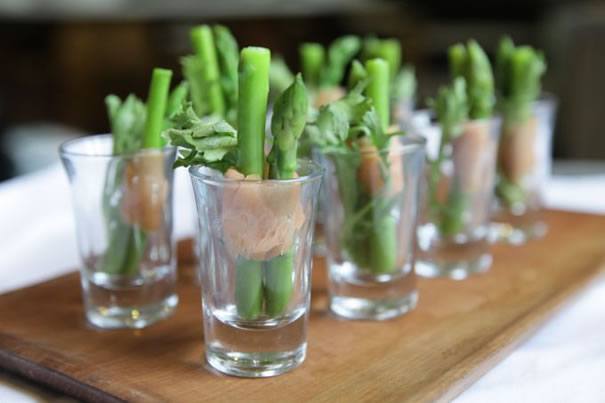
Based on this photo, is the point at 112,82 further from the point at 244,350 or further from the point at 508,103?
the point at 244,350

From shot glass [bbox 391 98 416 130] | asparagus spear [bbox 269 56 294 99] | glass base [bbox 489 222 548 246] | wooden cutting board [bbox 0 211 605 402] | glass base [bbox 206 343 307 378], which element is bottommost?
glass base [bbox 489 222 548 246]

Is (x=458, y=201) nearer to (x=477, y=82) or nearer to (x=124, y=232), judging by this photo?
(x=477, y=82)

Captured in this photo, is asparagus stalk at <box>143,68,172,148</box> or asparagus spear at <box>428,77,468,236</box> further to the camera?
asparagus spear at <box>428,77,468,236</box>

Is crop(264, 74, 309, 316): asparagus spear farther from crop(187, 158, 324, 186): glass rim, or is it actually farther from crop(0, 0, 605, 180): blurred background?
crop(0, 0, 605, 180): blurred background

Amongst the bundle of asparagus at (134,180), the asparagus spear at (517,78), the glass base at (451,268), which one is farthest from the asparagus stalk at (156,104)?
the asparagus spear at (517,78)

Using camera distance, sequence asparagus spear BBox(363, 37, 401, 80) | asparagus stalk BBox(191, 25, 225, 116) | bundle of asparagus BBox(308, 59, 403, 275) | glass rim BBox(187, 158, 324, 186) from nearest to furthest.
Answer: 1. glass rim BBox(187, 158, 324, 186)
2. bundle of asparagus BBox(308, 59, 403, 275)
3. asparagus stalk BBox(191, 25, 225, 116)
4. asparagus spear BBox(363, 37, 401, 80)

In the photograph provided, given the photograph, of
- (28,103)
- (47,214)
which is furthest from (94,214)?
(28,103)

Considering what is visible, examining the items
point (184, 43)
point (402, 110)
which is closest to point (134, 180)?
point (402, 110)

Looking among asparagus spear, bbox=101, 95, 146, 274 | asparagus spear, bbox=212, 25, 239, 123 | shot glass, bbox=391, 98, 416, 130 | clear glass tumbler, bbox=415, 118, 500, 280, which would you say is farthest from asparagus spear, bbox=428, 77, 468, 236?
asparagus spear, bbox=101, 95, 146, 274
